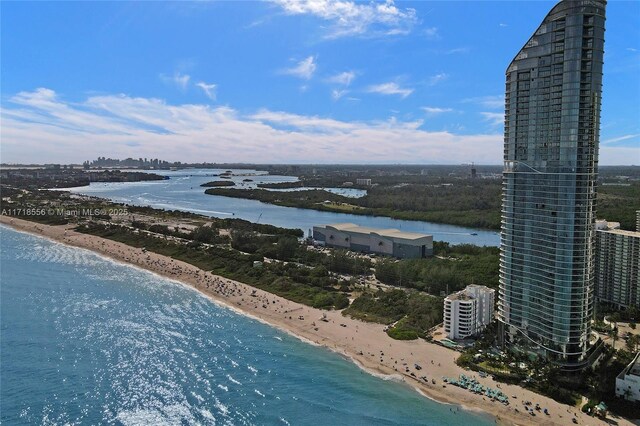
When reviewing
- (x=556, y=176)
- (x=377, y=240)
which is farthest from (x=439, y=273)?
(x=377, y=240)

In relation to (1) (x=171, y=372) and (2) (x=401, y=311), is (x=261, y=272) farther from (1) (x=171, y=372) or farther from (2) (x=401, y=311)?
(1) (x=171, y=372)

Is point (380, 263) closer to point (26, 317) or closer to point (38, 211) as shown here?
point (26, 317)

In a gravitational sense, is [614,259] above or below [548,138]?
below

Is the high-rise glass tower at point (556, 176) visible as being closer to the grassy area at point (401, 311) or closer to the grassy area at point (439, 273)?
the grassy area at point (401, 311)

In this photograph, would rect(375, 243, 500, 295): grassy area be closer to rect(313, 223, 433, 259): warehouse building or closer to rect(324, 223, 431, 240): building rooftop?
rect(313, 223, 433, 259): warehouse building

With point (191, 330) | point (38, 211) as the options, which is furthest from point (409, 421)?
point (38, 211)

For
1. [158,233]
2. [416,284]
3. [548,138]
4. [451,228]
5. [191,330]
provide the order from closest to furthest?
[548,138]
[191,330]
[416,284]
[158,233]
[451,228]
